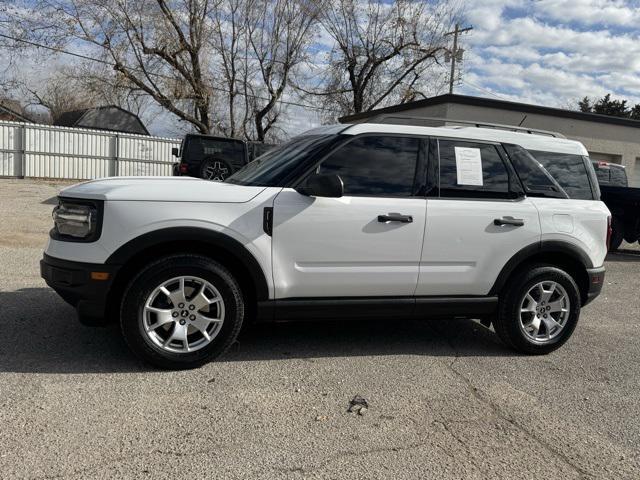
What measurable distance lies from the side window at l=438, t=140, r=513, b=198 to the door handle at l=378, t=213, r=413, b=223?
41 cm

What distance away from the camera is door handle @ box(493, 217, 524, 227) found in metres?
4.50

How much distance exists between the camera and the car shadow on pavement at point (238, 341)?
4000 mm

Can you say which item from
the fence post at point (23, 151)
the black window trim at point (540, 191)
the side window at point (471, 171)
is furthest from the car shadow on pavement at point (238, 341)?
the fence post at point (23, 151)

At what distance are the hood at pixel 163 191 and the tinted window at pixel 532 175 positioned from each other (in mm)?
2259

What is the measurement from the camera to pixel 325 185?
388 cm

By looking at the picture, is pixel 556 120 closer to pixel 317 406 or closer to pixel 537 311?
pixel 537 311

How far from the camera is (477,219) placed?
444cm

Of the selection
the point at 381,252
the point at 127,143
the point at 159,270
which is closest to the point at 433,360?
the point at 381,252

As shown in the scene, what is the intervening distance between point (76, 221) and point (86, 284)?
1.49 feet

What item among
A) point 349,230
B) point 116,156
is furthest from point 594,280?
point 116,156

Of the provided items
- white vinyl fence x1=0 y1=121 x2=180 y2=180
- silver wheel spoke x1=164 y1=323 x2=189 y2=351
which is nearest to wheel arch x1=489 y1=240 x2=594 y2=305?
silver wheel spoke x1=164 y1=323 x2=189 y2=351

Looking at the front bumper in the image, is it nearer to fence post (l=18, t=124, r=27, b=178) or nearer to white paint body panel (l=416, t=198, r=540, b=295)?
white paint body panel (l=416, t=198, r=540, b=295)

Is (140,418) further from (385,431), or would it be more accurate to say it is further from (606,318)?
(606,318)

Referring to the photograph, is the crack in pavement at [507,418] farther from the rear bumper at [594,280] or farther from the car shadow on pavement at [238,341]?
the rear bumper at [594,280]
